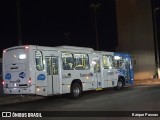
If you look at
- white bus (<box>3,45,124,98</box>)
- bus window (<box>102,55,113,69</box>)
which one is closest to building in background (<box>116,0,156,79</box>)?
bus window (<box>102,55,113,69</box>)

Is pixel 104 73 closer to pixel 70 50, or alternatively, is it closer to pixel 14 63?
pixel 70 50

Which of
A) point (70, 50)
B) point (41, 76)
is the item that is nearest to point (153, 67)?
point (70, 50)

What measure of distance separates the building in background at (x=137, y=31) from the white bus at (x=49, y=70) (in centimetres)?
2294

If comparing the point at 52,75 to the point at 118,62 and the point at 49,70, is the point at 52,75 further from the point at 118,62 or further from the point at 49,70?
the point at 118,62

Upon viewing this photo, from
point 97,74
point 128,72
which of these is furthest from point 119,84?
point 97,74

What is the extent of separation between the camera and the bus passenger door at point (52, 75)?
20.5m

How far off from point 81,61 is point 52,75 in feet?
10.6

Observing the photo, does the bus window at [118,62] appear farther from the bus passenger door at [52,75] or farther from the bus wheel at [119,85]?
the bus passenger door at [52,75]

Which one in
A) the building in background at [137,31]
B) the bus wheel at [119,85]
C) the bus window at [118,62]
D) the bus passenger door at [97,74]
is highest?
the building in background at [137,31]

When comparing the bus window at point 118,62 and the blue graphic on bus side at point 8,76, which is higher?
the bus window at point 118,62

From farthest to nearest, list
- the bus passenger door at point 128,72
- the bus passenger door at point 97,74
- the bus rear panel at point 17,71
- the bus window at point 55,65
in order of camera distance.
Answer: the bus passenger door at point 128,72, the bus passenger door at point 97,74, the bus window at point 55,65, the bus rear panel at point 17,71

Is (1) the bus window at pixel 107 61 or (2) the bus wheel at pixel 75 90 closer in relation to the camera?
(2) the bus wheel at pixel 75 90

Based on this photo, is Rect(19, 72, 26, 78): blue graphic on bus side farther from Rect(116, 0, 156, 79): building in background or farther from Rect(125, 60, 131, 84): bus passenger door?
Rect(116, 0, 156, 79): building in background

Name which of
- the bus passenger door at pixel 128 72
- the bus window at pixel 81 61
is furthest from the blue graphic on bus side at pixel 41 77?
the bus passenger door at pixel 128 72
